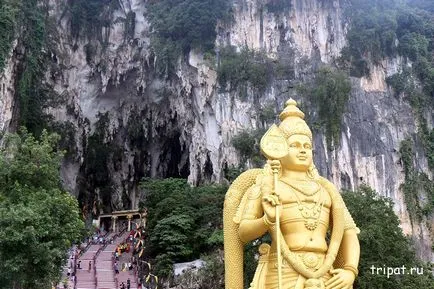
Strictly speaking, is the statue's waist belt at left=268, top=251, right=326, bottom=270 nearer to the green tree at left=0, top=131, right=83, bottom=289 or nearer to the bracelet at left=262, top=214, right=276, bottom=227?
the bracelet at left=262, top=214, right=276, bottom=227

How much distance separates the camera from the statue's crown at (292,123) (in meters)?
5.55

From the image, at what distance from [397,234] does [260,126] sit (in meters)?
8.27

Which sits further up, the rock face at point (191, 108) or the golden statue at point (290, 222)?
the rock face at point (191, 108)

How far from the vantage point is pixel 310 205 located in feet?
17.3

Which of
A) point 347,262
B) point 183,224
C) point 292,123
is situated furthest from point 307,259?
point 183,224

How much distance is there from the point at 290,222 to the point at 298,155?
2.09ft

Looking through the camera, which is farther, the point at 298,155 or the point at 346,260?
the point at 298,155

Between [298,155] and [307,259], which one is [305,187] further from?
[307,259]

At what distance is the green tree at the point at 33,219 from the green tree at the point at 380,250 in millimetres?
5074

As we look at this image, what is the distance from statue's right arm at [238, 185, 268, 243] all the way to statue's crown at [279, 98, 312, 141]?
642mm

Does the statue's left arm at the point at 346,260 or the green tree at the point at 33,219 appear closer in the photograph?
the statue's left arm at the point at 346,260

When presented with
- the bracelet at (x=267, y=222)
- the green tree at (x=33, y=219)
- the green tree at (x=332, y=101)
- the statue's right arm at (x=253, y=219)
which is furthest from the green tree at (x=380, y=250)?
the green tree at (x=332, y=101)

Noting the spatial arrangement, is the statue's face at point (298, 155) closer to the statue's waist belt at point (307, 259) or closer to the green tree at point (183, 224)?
the statue's waist belt at point (307, 259)

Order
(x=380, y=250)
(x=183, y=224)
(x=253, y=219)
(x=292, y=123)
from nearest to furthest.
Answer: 1. (x=253, y=219)
2. (x=292, y=123)
3. (x=380, y=250)
4. (x=183, y=224)
